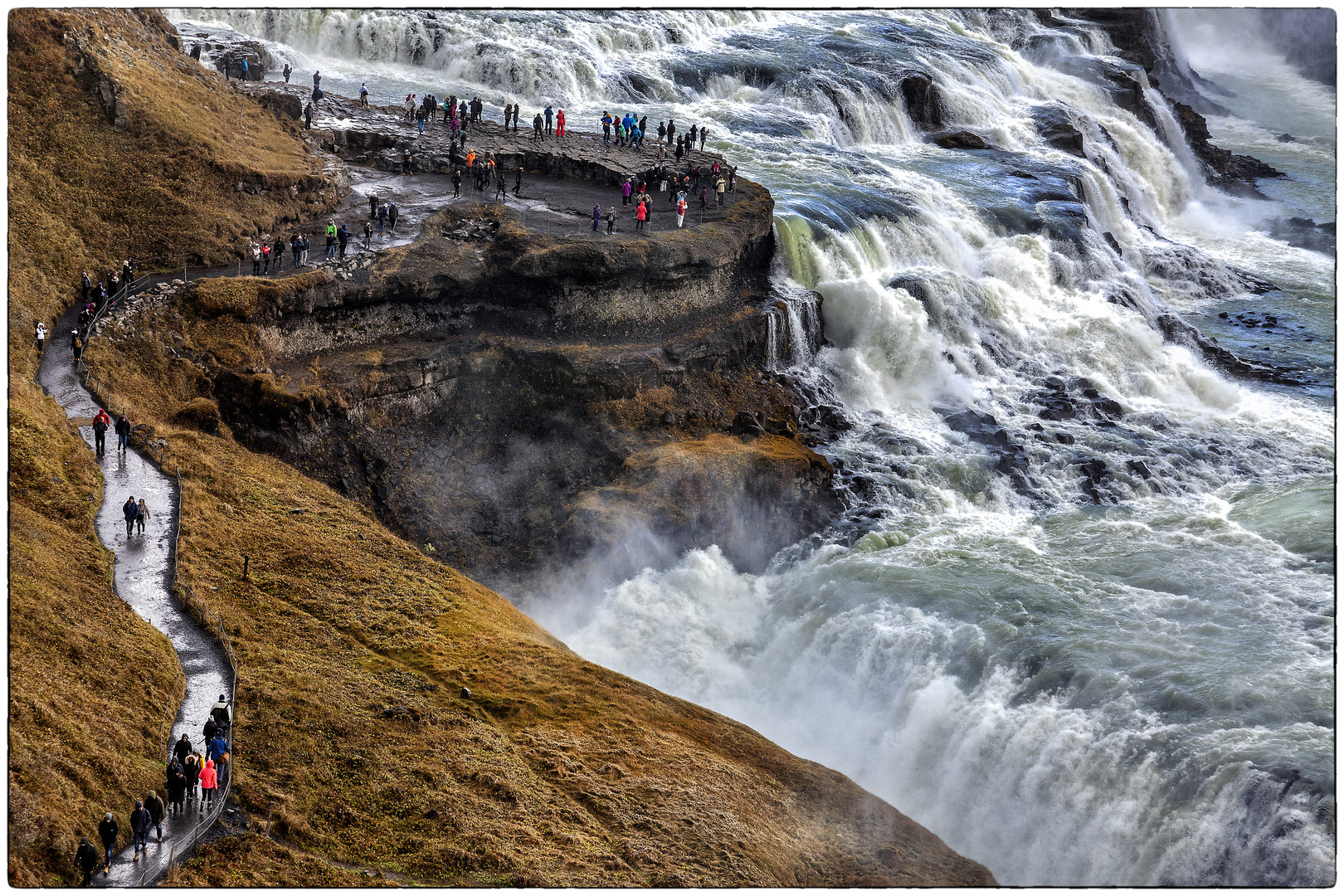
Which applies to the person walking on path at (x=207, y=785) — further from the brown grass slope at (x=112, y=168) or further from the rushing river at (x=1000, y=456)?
the brown grass slope at (x=112, y=168)

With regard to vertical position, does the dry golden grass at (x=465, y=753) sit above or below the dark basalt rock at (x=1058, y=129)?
below

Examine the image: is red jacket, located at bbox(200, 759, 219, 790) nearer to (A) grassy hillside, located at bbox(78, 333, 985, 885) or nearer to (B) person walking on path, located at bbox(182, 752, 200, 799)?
(B) person walking on path, located at bbox(182, 752, 200, 799)

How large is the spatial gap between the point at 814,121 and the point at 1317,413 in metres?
29.6

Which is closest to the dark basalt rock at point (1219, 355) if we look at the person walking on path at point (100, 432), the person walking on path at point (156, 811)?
the person walking on path at point (100, 432)

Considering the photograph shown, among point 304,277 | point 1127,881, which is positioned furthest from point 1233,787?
point 304,277

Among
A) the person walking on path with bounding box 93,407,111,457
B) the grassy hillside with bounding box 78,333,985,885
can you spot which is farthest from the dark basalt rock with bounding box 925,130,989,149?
the person walking on path with bounding box 93,407,111,457

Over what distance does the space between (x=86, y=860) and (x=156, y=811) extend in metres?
1.42

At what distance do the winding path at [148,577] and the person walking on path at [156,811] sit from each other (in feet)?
0.54

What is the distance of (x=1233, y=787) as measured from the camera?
A: 24.0m

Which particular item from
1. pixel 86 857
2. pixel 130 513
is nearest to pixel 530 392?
pixel 130 513

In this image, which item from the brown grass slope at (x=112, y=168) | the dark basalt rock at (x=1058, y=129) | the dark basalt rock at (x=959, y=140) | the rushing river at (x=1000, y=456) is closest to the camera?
the rushing river at (x=1000, y=456)

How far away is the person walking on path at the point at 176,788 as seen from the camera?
17.7 meters

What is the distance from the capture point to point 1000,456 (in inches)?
1631

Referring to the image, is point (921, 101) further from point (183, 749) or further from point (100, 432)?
point (183, 749)
